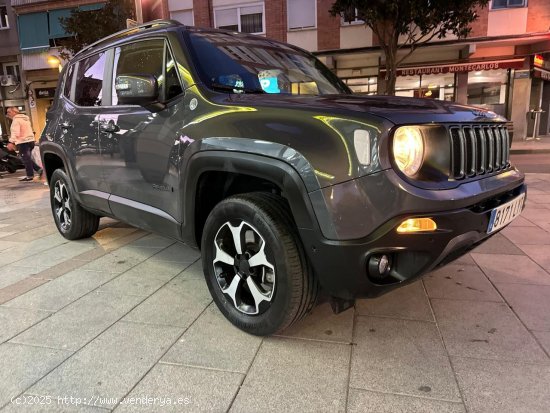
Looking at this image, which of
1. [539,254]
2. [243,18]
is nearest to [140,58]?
[539,254]

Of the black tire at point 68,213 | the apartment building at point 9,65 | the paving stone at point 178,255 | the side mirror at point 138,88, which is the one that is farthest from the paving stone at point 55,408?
the apartment building at point 9,65

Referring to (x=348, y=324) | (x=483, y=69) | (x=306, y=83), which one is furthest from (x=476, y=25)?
(x=348, y=324)

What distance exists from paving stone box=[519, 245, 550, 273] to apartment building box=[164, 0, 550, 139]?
48.7 ft

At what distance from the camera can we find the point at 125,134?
10.7ft

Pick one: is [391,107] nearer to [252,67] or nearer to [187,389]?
[252,67]

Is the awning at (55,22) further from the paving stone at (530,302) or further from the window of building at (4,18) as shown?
the paving stone at (530,302)

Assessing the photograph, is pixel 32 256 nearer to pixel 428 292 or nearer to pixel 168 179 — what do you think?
pixel 168 179

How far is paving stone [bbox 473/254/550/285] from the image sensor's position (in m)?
3.40

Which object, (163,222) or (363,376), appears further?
(163,222)

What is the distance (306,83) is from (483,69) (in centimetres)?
1747

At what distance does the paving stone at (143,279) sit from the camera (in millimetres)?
3344

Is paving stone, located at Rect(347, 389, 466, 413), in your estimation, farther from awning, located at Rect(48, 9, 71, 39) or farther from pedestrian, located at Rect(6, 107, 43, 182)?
awning, located at Rect(48, 9, 71, 39)

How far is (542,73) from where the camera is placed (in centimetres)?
1853

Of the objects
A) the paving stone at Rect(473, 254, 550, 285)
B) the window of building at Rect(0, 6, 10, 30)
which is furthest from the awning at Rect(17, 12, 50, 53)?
the paving stone at Rect(473, 254, 550, 285)
